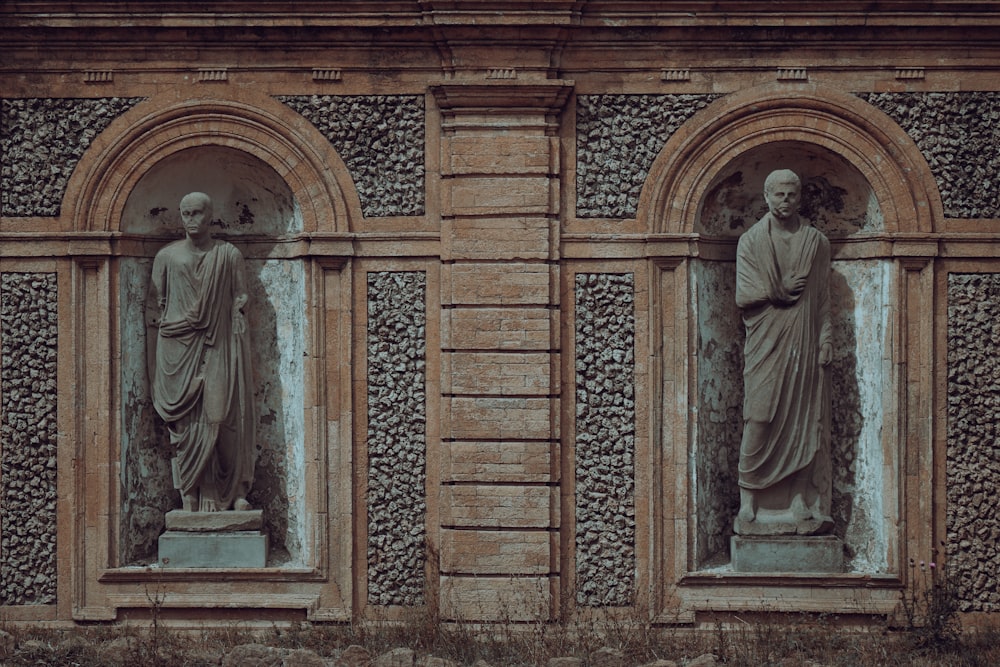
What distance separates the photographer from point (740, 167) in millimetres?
12281

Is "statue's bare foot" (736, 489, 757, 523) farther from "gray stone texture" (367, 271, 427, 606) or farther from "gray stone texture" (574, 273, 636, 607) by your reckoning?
"gray stone texture" (367, 271, 427, 606)

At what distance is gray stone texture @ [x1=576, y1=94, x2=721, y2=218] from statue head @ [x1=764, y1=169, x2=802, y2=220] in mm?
801

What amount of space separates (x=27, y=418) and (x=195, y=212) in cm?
209

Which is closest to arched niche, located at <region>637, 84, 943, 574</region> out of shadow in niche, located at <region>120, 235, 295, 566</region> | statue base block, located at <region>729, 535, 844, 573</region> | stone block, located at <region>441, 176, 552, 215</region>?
statue base block, located at <region>729, 535, 844, 573</region>

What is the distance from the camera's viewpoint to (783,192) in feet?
39.0

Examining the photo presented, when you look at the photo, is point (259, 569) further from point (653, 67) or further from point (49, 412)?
point (653, 67)

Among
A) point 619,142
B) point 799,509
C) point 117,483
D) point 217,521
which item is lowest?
point 217,521

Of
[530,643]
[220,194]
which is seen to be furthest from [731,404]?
[220,194]

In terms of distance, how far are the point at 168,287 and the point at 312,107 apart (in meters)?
1.83

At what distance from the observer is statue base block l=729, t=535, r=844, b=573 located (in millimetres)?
12039

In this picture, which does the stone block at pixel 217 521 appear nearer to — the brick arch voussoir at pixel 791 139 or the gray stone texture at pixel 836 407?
the gray stone texture at pixel 836 407

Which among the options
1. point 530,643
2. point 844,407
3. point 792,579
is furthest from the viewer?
point 844,407

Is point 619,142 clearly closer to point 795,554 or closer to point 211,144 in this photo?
point 211,144

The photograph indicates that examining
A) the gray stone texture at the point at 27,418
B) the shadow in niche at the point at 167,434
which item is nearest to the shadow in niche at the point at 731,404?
the shadow in niche at the point at 167,434
